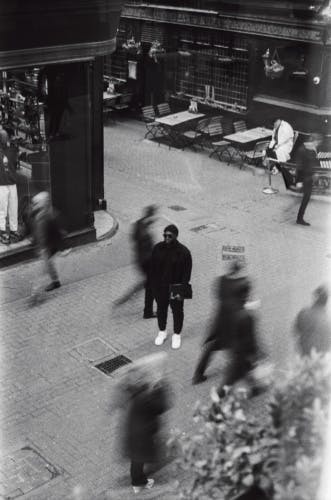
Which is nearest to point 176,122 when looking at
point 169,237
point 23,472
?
point 169,237

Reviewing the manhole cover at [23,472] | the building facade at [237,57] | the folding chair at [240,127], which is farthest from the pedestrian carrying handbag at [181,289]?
the folding chair at [240,127]

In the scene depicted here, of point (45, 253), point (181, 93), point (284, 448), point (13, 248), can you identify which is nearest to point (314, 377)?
point (284, 448)

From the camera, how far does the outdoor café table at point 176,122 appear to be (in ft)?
67.2

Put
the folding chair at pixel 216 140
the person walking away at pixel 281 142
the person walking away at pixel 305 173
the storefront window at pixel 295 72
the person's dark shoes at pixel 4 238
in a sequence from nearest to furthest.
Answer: the person's dark shoes at pixel 4 238 < the person walking away at pixel 305 173 < the person walking away at pixel 281 142 < the storefront window at pixel 295 72 < the folding chair at pixel 216 140

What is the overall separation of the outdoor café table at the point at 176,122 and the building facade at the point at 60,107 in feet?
25.0

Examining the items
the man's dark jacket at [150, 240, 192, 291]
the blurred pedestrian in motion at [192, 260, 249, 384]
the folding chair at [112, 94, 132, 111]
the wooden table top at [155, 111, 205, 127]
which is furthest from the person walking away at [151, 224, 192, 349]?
the folding chair at [112, 94, 132, 111]

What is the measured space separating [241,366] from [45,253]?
12.9 feet

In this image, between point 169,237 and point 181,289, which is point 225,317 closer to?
point 181,289

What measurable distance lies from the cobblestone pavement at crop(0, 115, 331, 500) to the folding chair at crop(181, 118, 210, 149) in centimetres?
232

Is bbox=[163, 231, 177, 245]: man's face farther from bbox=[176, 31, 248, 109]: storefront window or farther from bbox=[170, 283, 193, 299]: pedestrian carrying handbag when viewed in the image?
bbox=[176, 31, 248, 109]: storefront window

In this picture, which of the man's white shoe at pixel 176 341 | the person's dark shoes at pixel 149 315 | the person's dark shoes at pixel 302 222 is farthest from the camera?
the person's dark shoes at pixel 302 222

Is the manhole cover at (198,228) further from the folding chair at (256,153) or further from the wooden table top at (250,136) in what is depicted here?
the wooden table top at (250,136)

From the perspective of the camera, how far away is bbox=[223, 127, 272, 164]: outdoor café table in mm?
18875

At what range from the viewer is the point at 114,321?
10555 mm
